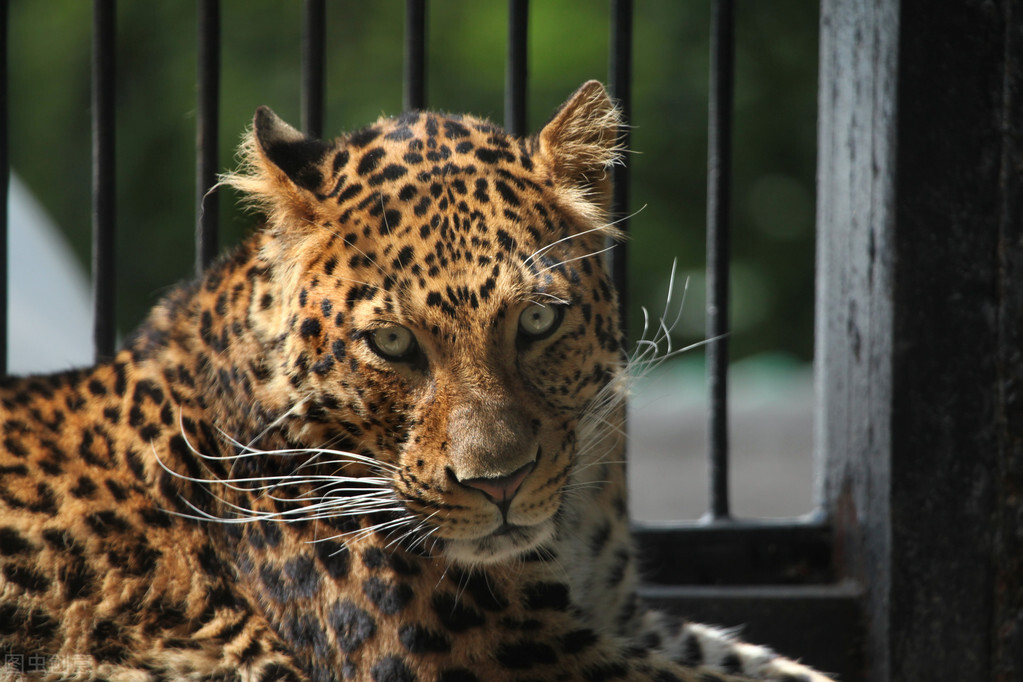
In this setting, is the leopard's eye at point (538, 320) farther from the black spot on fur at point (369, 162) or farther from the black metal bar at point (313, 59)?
the black metal bar at point (313, 59)

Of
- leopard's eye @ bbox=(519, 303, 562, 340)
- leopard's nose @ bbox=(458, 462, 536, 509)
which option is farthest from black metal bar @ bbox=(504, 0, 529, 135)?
leopard's nose @ bbox=(458, 462, 536, 509)

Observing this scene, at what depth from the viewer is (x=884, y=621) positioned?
148 inches

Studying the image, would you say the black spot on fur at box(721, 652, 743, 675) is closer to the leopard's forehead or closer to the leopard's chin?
the leopard's chin

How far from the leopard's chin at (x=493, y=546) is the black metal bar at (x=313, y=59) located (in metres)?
1.72

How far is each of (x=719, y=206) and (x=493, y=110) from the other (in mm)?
12318

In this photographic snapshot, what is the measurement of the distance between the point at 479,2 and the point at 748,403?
24.7 feet

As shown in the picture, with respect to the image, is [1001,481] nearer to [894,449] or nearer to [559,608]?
[894,449]

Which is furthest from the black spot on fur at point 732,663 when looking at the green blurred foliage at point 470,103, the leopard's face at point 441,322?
the green blurred foliage at point 470,103

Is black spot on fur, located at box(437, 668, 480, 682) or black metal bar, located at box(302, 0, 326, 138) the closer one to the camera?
black spot on fur, located at box(437, 668, 480, 682)

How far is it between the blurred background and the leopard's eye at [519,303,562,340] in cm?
1139

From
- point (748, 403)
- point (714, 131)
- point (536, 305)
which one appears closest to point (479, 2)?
point (748, 403)

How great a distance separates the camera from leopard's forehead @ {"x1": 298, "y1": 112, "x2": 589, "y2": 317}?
9.09ft

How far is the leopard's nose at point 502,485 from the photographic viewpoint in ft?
8.90

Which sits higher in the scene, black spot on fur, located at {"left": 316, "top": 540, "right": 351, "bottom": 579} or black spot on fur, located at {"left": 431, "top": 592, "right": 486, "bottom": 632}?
black spot on fur, located at {"left": 316, "top": 540, "right": 351, "bottom": 579}
